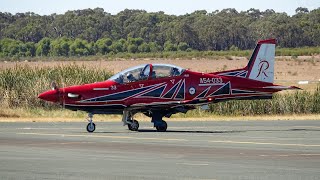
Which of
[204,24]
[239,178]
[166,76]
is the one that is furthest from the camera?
[204,24]

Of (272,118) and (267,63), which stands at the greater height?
(267,63)

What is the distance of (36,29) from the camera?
158 meters

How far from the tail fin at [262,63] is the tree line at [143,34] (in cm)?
8731

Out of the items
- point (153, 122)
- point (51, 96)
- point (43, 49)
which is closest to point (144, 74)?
point (153, 122)

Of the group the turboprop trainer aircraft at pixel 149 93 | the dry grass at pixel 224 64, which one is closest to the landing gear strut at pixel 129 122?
the turboprop trainer aircraft at pixel 149 93

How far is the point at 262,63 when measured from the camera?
32.6 meters

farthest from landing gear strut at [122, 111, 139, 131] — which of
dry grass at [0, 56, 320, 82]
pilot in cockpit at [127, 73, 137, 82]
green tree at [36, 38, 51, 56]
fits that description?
green tree at [36, 38, 51, 56]

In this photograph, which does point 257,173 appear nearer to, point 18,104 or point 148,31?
point 18,104

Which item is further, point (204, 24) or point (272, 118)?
point (204, 24)

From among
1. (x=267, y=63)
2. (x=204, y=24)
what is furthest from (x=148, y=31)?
(x=267, y=63)

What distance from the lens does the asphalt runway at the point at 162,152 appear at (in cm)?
→ 1748

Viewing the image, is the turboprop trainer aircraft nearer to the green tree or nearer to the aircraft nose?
the aircraft nose

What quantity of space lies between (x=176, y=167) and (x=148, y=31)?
138m

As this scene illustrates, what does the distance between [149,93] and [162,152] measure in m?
8.86
